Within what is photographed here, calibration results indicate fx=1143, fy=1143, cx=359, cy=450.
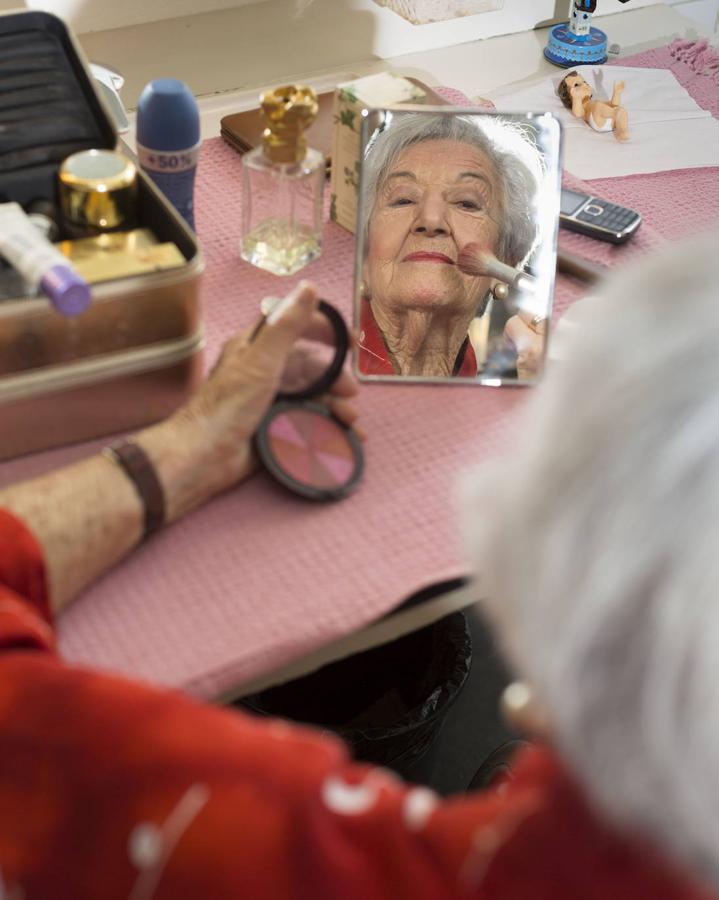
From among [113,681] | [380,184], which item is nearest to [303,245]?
[380,184]

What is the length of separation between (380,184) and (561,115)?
1.72 feet

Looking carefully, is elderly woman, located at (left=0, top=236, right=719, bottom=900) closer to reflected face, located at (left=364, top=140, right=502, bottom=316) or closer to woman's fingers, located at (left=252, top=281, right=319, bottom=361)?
woman's fingers, located at (left=252, top=281, right=319, bottom=361)

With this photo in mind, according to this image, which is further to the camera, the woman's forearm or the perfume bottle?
the perfume bottle

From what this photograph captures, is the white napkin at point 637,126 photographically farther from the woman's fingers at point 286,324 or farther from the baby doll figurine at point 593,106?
the woman's fingers at point 286,324

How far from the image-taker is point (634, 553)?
1.31 feet

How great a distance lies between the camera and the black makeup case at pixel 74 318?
0.77m

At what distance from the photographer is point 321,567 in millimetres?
754

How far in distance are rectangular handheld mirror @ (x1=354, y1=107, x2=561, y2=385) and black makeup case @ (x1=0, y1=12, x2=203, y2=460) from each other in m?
0.17

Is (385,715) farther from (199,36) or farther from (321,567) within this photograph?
(199,36)

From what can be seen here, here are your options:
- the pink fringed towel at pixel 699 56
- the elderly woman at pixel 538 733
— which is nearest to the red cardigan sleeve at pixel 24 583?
the elderly woman at pixel 538 733

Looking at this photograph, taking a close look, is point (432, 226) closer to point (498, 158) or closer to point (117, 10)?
point (498, 158)

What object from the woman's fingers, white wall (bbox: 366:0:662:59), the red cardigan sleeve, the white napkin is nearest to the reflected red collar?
the woman's fingers

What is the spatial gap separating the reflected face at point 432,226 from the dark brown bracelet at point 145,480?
0.87 ft

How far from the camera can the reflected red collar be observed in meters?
0.91
